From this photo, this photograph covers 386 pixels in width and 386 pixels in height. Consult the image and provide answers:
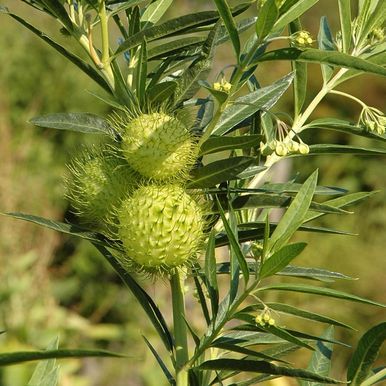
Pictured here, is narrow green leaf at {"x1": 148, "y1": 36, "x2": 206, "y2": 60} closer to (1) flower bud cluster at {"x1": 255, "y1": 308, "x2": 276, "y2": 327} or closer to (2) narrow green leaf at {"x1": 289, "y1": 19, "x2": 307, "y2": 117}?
(2) narrow green leaf at {"x1": 289, "y1": 19, "x2": 307, "y2": 117}

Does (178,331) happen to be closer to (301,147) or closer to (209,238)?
(209,238)

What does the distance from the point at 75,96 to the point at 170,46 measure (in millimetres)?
5299

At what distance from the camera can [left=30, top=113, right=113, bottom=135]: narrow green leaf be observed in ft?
3.03

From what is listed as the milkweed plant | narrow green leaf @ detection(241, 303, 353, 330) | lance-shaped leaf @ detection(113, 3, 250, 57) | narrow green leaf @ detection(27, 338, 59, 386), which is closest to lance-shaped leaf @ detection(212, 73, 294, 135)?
the milkweed plant

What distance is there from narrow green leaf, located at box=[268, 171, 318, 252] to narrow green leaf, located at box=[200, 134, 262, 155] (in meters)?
0.07

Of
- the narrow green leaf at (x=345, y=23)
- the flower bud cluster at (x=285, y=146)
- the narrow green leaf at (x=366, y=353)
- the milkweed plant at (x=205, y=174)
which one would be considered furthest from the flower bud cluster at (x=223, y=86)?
the narrow green leaf at (x=366, y=353)

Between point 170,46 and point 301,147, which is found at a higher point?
point 170,46

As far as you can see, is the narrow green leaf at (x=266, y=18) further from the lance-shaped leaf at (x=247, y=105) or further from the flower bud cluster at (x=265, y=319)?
the flower bud cluster at (x=265, y=319)

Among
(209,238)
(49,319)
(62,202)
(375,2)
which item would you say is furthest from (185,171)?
(62,202)

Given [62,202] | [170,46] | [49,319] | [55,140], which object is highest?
[170,46]

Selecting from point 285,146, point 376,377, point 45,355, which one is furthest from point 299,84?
point 45,355

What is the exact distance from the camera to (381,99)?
315 inches

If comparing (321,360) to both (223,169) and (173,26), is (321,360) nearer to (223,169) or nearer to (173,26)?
(223,169)

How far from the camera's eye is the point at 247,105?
0.95 metres
